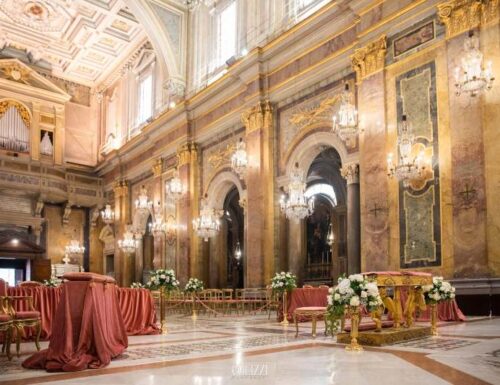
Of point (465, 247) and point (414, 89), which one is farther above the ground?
point (414, 89)

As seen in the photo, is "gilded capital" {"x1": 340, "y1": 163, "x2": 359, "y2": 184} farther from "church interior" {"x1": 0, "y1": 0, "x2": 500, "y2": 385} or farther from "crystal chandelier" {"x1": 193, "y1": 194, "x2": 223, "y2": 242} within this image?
"crystal chandelier" {"x1": 193, "y1": 194, "x2": 223, "y2": 242}

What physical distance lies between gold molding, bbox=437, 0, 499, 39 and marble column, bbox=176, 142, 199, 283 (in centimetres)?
976

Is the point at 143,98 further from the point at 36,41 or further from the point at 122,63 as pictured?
the point at 36,41

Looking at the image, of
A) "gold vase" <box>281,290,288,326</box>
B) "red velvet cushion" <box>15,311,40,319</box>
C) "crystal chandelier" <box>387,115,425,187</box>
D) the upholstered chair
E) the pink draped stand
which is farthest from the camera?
"crystal chandelier" <box>387,115,425,187</box>

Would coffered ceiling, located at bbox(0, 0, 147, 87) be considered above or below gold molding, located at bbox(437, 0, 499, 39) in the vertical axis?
above

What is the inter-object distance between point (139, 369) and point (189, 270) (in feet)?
40.9

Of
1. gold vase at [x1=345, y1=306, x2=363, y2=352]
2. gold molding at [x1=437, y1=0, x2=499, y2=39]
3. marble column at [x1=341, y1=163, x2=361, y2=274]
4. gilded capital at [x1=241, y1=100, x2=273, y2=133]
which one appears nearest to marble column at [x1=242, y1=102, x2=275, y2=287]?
gilded capital at [x1=241, y1=100, x2=273, y2=133]

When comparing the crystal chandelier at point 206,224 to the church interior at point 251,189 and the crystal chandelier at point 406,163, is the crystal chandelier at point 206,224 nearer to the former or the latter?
the church interior at point 251,189

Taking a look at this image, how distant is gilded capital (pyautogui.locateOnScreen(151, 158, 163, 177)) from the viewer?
19.4 m

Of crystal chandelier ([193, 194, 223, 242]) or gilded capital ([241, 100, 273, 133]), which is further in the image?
crystal chandelier ([193, 194, 223, 242])

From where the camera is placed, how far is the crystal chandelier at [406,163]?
374 inches

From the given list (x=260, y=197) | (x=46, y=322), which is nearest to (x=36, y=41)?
(x=260, y=197)

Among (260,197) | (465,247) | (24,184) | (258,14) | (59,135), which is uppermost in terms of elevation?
(258,14)

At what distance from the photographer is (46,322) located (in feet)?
26.0
